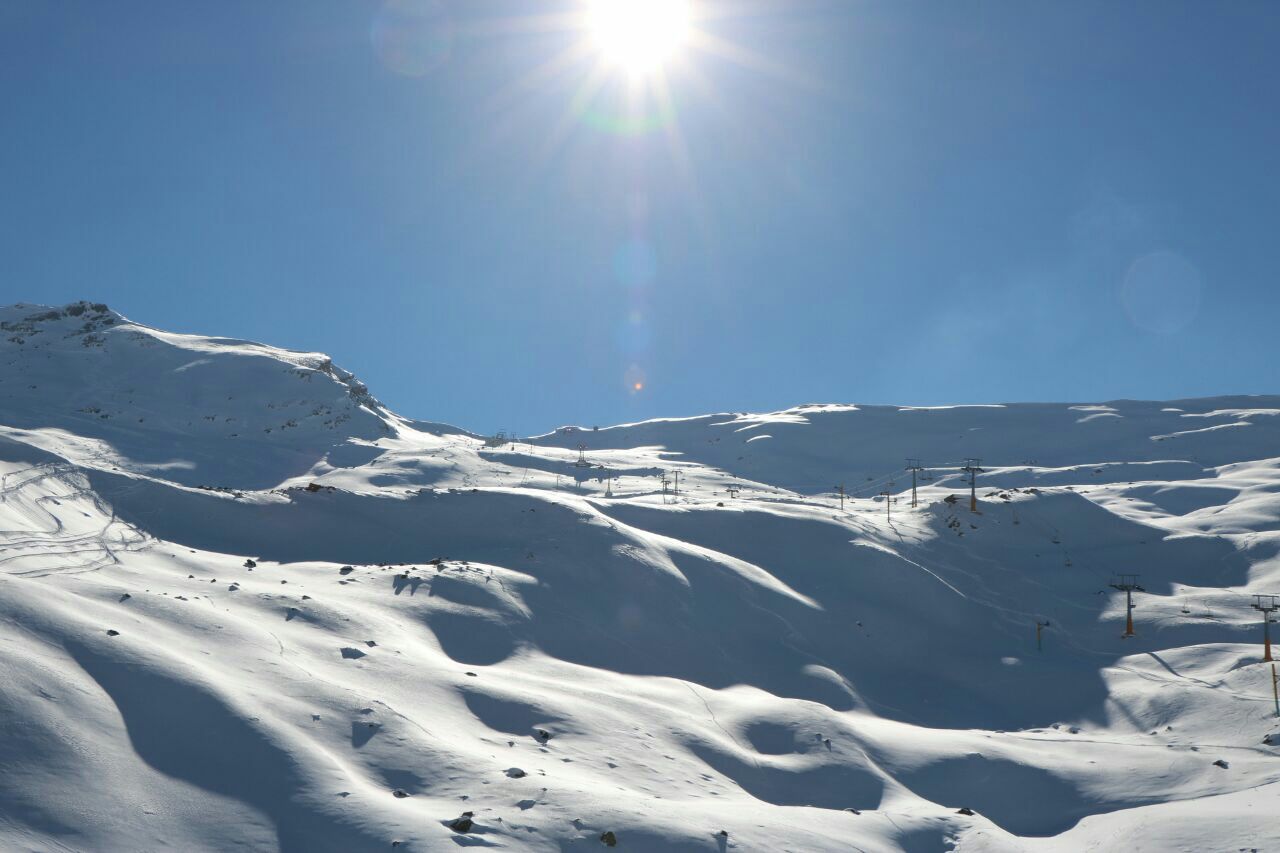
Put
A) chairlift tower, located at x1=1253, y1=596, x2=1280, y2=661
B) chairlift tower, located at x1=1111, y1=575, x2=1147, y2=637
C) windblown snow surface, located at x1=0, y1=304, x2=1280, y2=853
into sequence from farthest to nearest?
1. chairlift tower, located at x1=1111, y1=575, x2=1147, y2=637
2. chairlift tower, located at x1=1253, y1=596, x2=1280, y2=661
3. windblown snow surface, located at x1=0, y1=304, x2=1280, y2=853

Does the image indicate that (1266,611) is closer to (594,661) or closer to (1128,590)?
(1128,590)

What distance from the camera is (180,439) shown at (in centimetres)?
5997

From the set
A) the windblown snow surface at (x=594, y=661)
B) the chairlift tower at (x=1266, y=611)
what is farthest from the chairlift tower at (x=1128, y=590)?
the chairlift tower at (x=1266, y=611)

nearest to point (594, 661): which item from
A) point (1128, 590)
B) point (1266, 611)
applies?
point (1128, 590)

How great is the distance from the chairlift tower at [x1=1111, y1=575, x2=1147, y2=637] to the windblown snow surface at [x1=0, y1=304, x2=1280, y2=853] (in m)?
Result: 0.55

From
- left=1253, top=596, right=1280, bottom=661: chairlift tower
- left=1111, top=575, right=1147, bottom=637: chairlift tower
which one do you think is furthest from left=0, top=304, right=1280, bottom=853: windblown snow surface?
left=1253, top=596, right=1280, bottom=661: chairlift tower

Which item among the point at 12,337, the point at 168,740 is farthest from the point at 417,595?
the point at 12,337

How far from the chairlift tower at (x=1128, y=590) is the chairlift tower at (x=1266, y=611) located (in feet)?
15.4

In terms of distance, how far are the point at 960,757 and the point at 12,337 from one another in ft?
286

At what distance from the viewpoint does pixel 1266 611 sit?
33781 millimetres

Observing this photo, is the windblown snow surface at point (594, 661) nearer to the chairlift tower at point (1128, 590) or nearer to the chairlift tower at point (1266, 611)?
the chairlift tower at point (1128, 590)

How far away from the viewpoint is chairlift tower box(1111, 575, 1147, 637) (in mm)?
37125

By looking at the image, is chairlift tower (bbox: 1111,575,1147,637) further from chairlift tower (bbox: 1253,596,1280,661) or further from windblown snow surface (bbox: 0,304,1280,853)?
chairlift tower (bbox: 1253,596,1280,661)

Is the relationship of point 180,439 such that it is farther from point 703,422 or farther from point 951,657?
point 703,422
